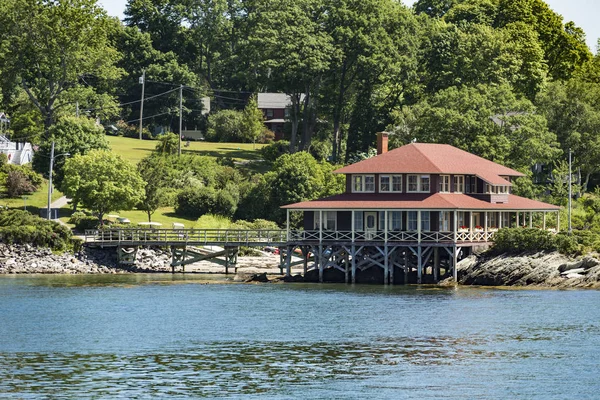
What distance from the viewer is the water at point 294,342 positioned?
46.2 metres

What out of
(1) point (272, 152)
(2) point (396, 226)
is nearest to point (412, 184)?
(2) point (396, 226)

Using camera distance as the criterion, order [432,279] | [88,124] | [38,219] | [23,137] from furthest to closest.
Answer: [23,137]
[88,124]
[38,219]
[432,279]

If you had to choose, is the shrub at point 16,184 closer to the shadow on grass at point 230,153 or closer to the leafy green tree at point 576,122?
the shadow on grass at point 230,153

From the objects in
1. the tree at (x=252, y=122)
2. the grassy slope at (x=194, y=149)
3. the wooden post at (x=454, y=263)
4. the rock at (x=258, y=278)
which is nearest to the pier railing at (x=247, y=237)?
the wooden post at (x=454, y=263)

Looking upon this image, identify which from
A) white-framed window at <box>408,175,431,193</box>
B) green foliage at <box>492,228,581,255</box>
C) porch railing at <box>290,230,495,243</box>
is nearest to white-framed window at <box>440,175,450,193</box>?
white-framed window at <box>408,175,431,193</box>

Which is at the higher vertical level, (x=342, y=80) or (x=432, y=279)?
(x=342, y=80)

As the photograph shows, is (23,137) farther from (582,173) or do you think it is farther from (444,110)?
(582,173)

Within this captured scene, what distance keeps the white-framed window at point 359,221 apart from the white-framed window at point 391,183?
3.04m

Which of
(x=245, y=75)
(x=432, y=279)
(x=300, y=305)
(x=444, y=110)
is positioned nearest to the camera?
(x=300, y=305)

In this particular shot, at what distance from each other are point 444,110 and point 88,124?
108 feet

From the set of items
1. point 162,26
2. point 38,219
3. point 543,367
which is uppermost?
point 162,26

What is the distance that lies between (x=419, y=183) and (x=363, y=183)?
3.77 meters

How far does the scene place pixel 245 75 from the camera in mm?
143250

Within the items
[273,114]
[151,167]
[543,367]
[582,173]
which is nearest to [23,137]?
[151,167]
